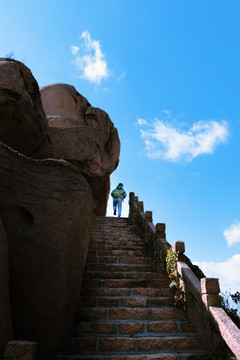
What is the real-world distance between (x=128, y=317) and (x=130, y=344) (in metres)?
0.66

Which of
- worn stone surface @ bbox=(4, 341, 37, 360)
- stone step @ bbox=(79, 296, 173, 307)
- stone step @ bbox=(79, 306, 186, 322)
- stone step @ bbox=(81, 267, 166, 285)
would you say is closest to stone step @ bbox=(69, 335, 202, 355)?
stone step @ bbox=(79, 306, 186, 322)

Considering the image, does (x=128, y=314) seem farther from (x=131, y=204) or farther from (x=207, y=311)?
(x=131, y=204)

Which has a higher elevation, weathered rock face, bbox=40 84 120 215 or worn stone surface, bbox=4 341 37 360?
weathered rock face, bbox=40 84 120 215

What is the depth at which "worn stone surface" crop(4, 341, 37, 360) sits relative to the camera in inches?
100

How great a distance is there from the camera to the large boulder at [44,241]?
12.5ft

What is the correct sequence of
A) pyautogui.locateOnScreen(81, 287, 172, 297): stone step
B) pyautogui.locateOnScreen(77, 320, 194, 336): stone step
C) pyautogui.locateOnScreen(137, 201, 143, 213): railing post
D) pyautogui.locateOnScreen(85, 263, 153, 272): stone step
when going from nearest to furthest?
pyautogui.locateOnScreen(77, 320, 194, 336): stone step
pyautogui.locateOnScreen(81, 287, 172, 297): stone step
pyautogui.locateOnScreen(85, 263, 153, 272): stone step
pyautogui.locateOnScreen(137, 201, 143, 213): railing post

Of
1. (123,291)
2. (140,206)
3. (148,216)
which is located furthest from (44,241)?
(140,206)

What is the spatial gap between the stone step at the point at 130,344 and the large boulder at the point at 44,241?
0.34 m

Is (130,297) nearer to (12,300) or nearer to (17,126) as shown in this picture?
(12,300)

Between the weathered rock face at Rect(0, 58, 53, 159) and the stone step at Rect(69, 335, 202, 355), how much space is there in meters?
5.36

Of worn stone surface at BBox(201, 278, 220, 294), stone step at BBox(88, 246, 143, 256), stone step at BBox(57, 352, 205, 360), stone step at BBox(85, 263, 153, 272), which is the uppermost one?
stone step at BBox(88, 246, 143, 256)

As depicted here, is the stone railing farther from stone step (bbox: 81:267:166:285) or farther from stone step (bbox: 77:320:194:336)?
stone step (bbox: 81:267:166:285)

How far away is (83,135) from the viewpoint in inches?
493

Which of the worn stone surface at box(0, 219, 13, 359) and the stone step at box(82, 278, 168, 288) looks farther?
the stone step at box(82, 278, 168, 288)
